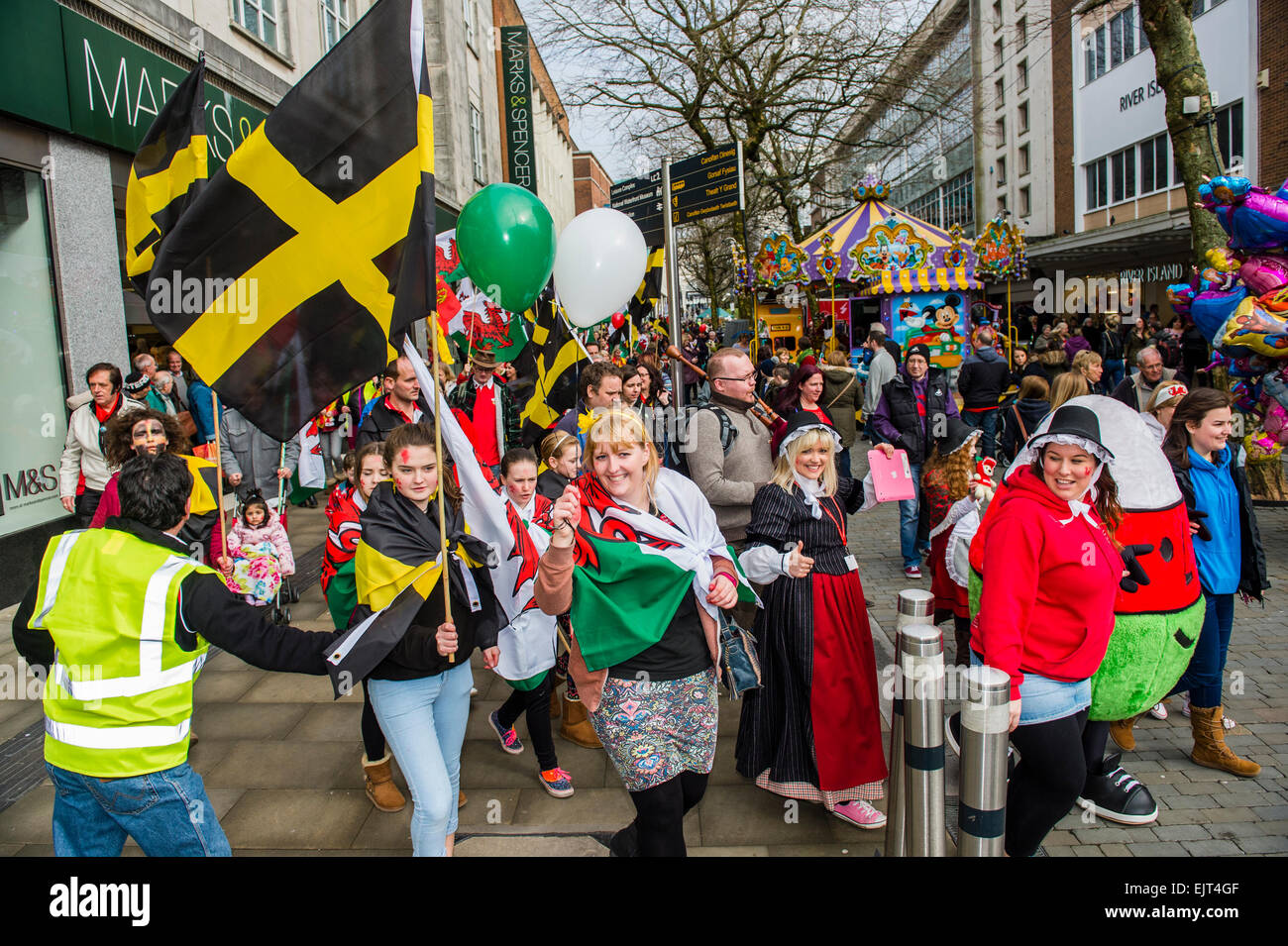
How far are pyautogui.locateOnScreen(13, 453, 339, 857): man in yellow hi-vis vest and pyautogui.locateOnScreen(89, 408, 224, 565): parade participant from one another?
160cm

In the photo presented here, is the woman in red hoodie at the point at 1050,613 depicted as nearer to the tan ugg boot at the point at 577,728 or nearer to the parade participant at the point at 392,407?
the tan ugg boot at the point at 577,728

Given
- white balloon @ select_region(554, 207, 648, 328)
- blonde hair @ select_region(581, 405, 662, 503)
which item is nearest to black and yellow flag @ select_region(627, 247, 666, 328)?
white balloon @ select_region(554, 207, 648, 328)

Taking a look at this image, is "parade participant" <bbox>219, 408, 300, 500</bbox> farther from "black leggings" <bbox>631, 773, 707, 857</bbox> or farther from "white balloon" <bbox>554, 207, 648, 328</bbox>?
"black leggings" <bbox>631, 773, 707, 857</bbox>

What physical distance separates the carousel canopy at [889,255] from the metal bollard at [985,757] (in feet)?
49.9

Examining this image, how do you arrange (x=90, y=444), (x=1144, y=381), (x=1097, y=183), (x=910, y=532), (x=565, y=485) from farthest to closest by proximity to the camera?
(x=1097, y=183)
(x=1144, y=381)
(x=910, y=532)
(x=90, y=444)
(x=565, y=485)

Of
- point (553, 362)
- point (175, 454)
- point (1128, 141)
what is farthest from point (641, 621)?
point (1128, 141)

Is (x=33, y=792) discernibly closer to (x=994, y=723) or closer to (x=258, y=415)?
(x=258, y=415)

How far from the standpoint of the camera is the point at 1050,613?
2975 millimetres

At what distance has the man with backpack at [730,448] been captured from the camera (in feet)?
14.9

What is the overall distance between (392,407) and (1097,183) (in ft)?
107

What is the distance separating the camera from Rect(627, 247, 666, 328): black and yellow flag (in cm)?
1000

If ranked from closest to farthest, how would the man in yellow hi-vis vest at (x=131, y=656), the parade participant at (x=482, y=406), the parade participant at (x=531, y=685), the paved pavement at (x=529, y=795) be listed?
the man in yellow hi-vis vest at (x=131, y=656) < the paved pavement at (x=529, y=795) < the parade participant at (x=531, y=685) < the parade participant at (x=482, y=406)

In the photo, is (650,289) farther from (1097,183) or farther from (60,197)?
(1097,183)

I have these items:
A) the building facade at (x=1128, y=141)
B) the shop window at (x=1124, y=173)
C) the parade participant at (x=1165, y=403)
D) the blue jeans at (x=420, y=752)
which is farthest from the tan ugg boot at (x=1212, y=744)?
the shop window at (x=1124, y=173)
